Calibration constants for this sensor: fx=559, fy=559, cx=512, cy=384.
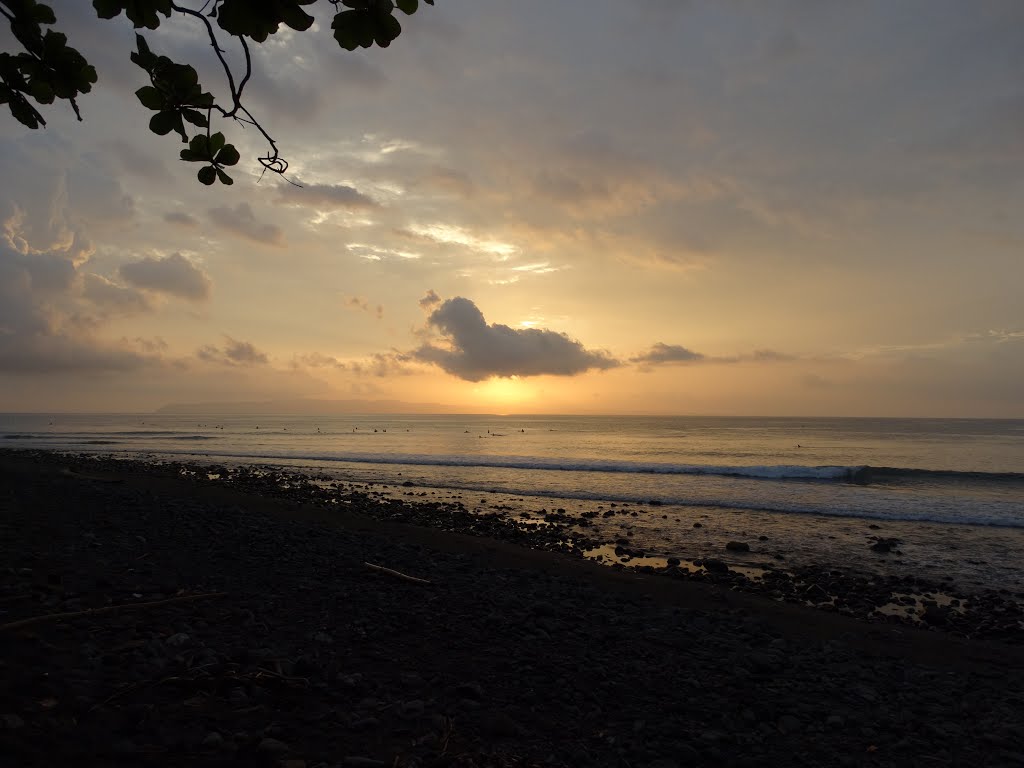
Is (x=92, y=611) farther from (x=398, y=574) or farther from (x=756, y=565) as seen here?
(x=756, y=565)

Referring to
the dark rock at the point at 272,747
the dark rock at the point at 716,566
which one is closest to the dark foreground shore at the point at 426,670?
the dark rock at the point at 272,747

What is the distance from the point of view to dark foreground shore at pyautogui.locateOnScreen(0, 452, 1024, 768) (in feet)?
12.5

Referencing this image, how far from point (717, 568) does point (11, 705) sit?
12.4 m

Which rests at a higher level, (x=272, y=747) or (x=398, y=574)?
(x=272, y=747)

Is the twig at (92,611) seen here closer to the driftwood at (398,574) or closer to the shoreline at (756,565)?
the driftwood at (398,574)

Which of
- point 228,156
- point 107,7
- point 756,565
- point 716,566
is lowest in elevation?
point 756,565

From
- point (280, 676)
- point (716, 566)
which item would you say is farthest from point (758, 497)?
point (280, 676)

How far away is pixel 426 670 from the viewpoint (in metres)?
5.41

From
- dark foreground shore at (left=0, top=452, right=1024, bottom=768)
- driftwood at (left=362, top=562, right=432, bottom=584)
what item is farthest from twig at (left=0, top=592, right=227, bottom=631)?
driftwood at (left=362, top=562, right=432, bottom=584)

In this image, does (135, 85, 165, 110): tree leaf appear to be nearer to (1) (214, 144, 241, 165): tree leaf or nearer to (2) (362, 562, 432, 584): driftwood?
(1) (214, 144, 241, 165): tree leaf

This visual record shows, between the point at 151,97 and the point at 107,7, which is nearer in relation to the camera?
the point at 107,7

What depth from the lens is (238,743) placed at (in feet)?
11.7

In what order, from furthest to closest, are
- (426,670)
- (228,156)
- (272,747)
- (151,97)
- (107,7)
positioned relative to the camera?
(426,670), (272,747), (228,156), (151,97), (107,7)

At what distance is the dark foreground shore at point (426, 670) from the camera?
3803 mm
